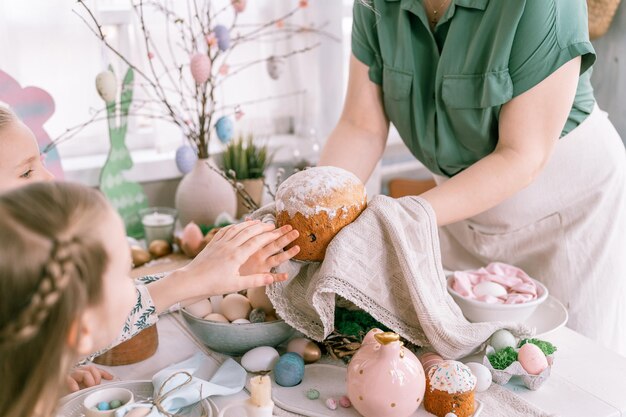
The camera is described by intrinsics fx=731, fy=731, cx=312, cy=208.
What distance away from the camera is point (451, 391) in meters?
1.08

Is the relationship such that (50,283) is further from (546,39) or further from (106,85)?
(106,85)

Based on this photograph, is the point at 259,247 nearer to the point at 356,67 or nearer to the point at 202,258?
the point at 202,258

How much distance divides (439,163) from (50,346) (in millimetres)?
1044

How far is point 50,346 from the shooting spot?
0.75 meters

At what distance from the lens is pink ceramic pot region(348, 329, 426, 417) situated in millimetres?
1060

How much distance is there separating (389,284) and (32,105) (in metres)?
1.08

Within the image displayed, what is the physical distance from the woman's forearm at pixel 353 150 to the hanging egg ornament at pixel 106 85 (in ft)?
1.96

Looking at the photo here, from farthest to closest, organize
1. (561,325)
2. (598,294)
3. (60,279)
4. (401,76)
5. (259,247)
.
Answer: (598,294) < (401,76) < (561,325) < (259,247) < (60,279)

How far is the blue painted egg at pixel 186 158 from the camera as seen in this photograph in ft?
6.39

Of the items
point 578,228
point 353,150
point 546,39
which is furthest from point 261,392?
point 578,228

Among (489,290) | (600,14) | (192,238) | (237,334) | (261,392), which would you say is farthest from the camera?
(600,14)

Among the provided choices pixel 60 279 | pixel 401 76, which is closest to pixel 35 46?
pixel 401 76

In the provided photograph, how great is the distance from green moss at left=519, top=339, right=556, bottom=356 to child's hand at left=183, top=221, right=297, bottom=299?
16.6 inches

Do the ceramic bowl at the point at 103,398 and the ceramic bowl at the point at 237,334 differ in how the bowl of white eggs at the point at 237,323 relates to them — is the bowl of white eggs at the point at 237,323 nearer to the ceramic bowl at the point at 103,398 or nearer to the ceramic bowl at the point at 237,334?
the ceramic bowl at the point at 237,334
